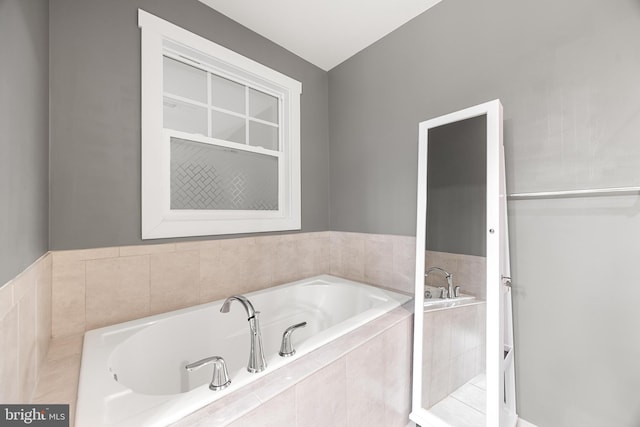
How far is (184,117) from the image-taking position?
179cm

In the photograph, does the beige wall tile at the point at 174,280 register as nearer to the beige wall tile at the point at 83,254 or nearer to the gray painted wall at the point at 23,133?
the beige wall tile at the point at 83,254

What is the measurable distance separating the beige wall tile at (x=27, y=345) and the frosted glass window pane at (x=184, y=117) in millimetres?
1178

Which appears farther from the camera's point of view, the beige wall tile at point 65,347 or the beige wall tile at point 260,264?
the beige wall tile at point 260,264

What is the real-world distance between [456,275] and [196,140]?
1.88 m

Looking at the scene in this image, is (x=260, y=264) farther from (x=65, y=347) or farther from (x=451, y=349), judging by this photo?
(x=451, y=349)

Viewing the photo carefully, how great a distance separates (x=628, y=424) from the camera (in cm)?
117

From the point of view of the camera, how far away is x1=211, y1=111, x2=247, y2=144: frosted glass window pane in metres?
1.94

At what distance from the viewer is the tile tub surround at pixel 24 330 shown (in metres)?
0.67

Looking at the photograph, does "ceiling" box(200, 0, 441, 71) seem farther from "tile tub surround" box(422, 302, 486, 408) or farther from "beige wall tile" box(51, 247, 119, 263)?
"tile tub surround" box(422, 302, 486, 408)

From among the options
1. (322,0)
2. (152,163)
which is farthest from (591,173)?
(152,163)

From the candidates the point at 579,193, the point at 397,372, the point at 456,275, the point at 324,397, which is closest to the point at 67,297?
the point at 324,397

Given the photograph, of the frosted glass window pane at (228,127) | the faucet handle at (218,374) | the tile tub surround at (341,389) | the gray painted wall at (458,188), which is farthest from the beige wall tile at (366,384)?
the frosted glass window pane at (228,127)

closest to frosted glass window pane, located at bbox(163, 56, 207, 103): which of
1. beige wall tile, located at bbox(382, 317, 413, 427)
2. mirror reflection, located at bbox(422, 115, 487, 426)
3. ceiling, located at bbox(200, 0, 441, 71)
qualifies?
ceiling, located at bbox(200, 0, 441, 71)

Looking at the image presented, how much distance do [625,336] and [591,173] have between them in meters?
0.75
